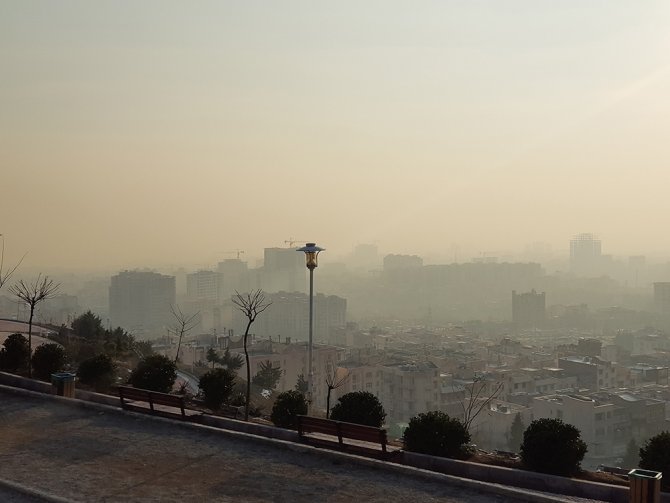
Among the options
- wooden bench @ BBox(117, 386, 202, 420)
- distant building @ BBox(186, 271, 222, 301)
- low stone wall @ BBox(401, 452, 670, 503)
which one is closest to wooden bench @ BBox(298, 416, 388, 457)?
low stone wall @ BBox(401, 452, 670, 503)

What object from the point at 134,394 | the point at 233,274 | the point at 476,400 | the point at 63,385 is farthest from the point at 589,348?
the point at 233,274

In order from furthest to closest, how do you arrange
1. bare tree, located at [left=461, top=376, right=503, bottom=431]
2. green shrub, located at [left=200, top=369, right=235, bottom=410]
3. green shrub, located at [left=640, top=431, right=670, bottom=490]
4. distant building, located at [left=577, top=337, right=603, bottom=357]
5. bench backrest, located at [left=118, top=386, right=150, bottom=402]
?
distant building, located at [left=577, top=337, right=603, bottom=357] < bare tree, located at [left=461, top=376, right=503, bottom=431] < green shrub, located at [left=200, top=369, right=235, bottom=410] < bench backrest, located at [left=118, top=386, right=150, bottom=402] < green shrub, located at [left=640, top=431, right=670, bottom=490]

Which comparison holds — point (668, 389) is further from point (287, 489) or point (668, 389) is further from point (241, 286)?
point (241, 286)

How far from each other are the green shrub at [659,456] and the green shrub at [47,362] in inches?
513

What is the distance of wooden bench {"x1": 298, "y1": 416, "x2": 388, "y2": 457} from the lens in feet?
31.4

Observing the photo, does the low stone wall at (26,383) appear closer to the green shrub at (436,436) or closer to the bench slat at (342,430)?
the bench slat at (342,430)

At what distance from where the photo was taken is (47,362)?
15727mm

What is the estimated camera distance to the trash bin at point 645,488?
22.9 feet

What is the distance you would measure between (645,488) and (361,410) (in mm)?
4984

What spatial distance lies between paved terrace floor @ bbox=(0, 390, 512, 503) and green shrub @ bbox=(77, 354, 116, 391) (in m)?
3.74

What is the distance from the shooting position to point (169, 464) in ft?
30.6

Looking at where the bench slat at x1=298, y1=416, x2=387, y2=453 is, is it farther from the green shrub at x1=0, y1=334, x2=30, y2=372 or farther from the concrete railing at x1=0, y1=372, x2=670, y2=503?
the green shrub at x1=0, y1=334, x2=30, y2=372

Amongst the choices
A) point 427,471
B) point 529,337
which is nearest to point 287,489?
point 427,471

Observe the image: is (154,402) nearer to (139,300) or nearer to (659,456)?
(659,456)
